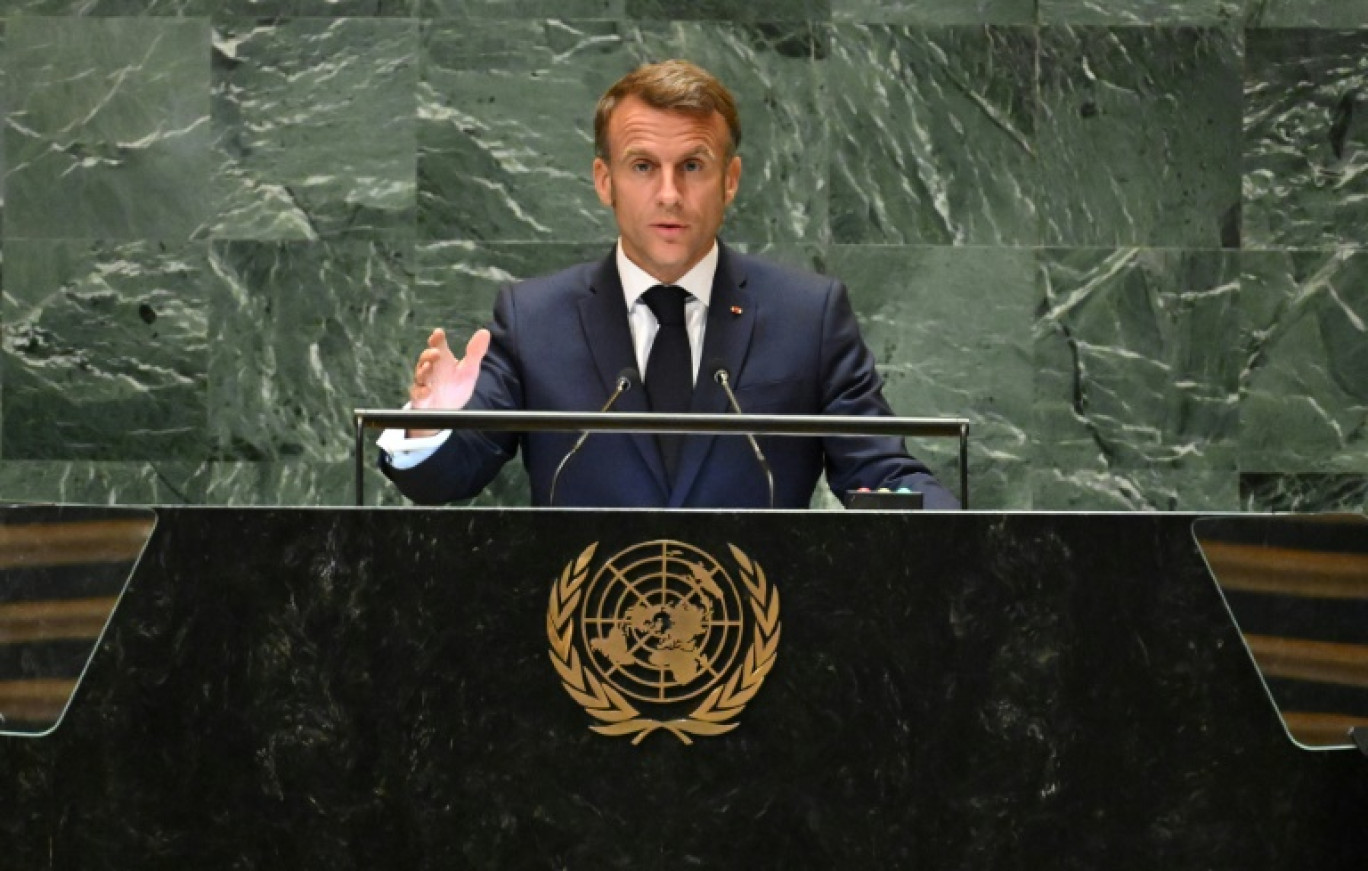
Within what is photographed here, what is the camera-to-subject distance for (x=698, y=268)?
3.93 metres

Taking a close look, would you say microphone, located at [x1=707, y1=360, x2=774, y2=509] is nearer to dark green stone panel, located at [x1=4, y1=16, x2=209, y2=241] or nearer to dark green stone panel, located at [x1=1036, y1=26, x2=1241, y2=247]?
dark green stone panel, located at [x1=1036, y1=26, x2=1241, y2=247]

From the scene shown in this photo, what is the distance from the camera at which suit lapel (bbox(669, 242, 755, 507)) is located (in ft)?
11.7

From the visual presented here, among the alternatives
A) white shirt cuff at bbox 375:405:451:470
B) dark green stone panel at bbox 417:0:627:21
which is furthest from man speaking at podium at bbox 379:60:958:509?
dark green stone panel at bbox 417:0:627:21

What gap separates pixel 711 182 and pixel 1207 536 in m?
1.68

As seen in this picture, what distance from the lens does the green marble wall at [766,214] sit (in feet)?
17.5

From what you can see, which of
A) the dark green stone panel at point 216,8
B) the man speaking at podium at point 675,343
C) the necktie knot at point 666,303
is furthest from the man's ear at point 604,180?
the dark green stone panel at point 216,8

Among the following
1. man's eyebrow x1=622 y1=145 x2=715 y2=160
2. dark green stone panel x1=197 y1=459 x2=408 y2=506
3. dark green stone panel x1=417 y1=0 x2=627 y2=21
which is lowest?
dark green stone panel x1=197 y1=459 x2=408 y2=506

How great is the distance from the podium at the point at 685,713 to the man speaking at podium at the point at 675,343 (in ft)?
3.76

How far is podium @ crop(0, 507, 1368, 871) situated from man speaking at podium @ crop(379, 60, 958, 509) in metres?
1.15

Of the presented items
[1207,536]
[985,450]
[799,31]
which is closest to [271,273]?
[799,31]

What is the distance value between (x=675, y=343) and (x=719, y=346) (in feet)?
0.32

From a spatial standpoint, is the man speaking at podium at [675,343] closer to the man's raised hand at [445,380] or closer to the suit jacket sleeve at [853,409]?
the suit jacket sleeve at [853,409]

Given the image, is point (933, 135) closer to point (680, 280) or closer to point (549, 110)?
point (549, 110)

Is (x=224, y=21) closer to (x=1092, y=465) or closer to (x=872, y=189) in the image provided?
(x=872, y=189)
